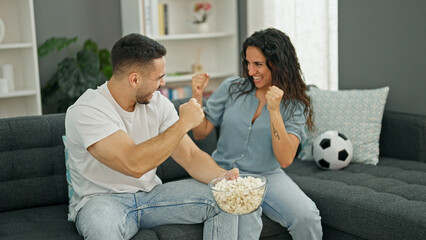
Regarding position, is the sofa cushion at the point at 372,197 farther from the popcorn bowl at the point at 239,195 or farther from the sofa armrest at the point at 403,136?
the popcorn bowl at the point at 239,195

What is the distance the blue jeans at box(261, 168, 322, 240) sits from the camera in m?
2.51

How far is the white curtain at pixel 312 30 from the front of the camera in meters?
4.17

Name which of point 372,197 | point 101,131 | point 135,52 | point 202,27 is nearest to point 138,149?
point 101,131

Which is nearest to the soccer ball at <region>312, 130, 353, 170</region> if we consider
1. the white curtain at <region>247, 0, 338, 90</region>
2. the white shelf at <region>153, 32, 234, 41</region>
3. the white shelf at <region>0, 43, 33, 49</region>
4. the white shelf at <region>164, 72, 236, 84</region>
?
the white curtain at <region>247, 0, 338, 90</region>

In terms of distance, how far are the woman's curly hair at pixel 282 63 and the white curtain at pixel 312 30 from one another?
1.49 m

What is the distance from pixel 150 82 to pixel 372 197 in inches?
45.0

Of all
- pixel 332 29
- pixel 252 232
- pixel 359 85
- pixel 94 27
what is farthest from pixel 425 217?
pixel 94 27

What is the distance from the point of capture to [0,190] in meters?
2.61

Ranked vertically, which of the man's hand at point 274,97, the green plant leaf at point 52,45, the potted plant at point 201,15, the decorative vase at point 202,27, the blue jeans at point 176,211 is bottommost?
the blue jeans at point 176,211

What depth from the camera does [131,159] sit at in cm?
215

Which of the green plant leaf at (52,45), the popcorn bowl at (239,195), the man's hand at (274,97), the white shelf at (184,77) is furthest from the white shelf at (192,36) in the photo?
the popcorn bowl at (239,195)

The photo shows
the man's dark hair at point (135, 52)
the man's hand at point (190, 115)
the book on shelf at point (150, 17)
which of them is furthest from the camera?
the book on shelf at point (150, 17)

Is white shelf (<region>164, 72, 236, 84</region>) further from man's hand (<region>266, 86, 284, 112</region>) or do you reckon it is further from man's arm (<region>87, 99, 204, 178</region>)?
man's arm (<region>87, 99, 204, 178</region>)

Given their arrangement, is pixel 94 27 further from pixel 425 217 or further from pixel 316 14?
pixel 425 217
